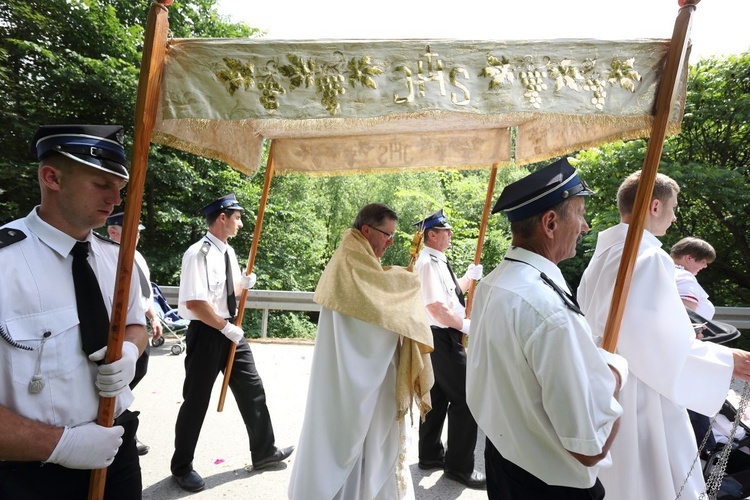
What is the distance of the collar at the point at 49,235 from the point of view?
1.69 metres

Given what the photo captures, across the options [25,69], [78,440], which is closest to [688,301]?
[78,440]

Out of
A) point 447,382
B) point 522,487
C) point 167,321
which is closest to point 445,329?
point 447,382

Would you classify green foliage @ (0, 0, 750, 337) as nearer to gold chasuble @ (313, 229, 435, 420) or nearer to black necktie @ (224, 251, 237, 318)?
black necktie @ (224, 251, 237, 318)

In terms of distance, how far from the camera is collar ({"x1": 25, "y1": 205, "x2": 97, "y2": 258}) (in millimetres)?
1686

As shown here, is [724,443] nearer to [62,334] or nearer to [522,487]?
[522,487]

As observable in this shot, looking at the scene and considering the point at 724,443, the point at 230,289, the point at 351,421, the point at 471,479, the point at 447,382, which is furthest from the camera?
the point at 230,289

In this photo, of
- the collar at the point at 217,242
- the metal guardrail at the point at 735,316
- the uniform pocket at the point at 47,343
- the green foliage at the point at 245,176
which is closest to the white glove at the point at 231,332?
the collar at the point at 217,242

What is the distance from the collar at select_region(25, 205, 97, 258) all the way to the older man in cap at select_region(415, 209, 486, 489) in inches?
100

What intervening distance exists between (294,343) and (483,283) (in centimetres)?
717

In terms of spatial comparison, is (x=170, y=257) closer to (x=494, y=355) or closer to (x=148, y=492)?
(x=148, y=492)

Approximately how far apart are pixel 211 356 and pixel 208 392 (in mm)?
295

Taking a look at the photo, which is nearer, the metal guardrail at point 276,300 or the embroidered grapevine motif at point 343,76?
the embroidered grapevine motif at point 343,76

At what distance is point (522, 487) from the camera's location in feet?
5.56

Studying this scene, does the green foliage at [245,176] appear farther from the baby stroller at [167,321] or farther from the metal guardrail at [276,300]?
the baby stroller at [167,321]
